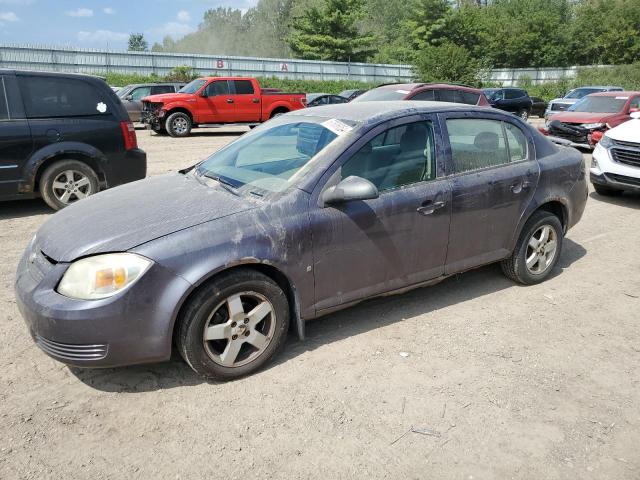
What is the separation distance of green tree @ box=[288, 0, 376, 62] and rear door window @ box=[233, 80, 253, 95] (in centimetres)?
3506

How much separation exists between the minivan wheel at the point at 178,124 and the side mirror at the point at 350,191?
14581 millimetres

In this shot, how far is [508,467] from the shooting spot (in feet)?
8.54

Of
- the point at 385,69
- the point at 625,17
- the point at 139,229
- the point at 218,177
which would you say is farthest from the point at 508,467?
the point at 625,17

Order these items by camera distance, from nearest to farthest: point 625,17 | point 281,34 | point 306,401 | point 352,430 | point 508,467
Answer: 1. point 508,467
2. point 352,430
3. point 306,401
4. point 625,17
5. point 281,34

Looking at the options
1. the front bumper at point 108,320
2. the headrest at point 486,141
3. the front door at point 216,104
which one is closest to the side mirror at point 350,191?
the front bumper at point 108,320

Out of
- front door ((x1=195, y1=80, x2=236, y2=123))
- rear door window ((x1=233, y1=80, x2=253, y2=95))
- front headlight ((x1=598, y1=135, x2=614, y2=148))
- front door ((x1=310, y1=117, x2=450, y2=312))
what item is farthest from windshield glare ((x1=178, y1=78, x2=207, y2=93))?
front door ((x1=310, y1=117, x2=450, y2=312))

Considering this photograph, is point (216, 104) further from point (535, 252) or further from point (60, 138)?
point (535, 252)

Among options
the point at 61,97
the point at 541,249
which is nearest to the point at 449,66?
the point at 61,97

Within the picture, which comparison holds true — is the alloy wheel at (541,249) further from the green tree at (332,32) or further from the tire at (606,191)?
the green tree at (332,32)

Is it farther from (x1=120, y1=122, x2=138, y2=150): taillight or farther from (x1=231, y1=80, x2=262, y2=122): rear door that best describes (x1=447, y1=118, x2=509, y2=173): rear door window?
→ (x1=231, y1=80, x2=262, y2=122): rear door

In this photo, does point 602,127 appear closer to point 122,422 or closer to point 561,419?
point 561,419

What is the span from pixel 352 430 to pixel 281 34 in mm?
108357

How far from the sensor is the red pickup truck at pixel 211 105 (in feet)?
55.3

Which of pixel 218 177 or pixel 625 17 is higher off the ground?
pixel 625 17
